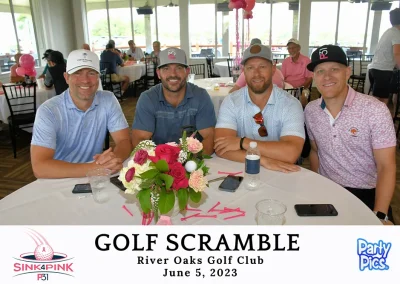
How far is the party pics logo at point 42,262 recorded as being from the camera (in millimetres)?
967

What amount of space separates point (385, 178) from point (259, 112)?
2.67ft

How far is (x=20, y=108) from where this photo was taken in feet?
15.0

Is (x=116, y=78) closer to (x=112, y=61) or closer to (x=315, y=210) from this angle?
(x=112, y=61)

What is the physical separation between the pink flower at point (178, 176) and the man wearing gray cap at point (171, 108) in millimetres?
1239

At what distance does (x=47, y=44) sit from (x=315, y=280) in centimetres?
1056

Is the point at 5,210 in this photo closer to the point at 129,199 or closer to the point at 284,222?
the point at 129,199

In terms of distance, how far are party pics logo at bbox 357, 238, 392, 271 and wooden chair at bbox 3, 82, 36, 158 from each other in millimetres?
4504

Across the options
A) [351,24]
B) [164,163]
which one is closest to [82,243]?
[164,163]

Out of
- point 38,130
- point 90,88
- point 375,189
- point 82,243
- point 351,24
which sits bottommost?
point 375,189

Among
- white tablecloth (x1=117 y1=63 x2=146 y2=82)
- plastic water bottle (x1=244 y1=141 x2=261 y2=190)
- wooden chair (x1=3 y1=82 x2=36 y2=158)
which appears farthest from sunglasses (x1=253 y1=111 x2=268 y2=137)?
white tablecloth (x1=117 y1=63 x2=146 y2=82)

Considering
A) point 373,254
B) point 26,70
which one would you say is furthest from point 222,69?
point 373,254

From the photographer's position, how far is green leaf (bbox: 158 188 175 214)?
1.07 meters

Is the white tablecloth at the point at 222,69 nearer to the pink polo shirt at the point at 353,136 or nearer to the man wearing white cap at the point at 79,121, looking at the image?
the man wearing white cap at the point at 79,121

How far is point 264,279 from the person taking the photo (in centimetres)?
97
